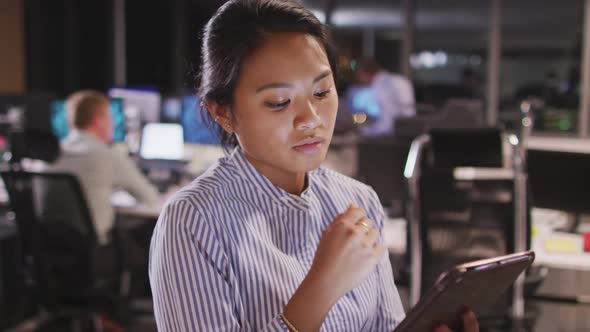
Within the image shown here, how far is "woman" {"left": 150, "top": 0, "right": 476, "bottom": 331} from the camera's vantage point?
0.85 m

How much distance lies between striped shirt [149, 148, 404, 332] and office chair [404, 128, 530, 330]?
5.88ft

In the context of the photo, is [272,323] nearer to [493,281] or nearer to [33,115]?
[493,281]

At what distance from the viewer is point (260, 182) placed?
983 millimetres

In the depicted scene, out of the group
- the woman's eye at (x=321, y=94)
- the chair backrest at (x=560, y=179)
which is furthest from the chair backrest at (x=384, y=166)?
the woman's eye at (x=321, y=94)

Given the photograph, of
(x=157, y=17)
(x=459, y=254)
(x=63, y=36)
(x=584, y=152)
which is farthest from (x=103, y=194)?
(x=157, y=17)

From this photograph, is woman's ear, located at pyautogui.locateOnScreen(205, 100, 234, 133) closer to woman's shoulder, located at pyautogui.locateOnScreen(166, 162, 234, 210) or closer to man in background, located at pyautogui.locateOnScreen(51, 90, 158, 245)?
woman's shoulder, located at pyautogui.locateOnScreen(166, 162, 234, 210)

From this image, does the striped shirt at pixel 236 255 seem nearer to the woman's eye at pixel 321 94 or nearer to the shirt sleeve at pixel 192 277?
the shirt sleeve at pixel 192 277

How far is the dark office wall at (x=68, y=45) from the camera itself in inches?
309

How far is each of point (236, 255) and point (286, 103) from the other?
0.69 feet

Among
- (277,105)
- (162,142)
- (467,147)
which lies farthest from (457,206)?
(162,142)

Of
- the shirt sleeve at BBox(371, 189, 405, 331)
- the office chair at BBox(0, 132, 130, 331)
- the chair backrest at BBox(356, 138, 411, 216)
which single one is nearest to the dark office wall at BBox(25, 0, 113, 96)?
the office chair at BBox(0, 132, 130, 331)

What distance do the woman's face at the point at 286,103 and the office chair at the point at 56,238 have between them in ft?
7.82

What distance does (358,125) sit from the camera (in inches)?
298

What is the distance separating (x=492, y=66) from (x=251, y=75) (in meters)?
7.28
